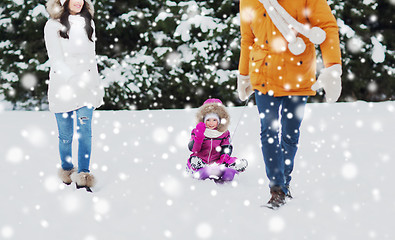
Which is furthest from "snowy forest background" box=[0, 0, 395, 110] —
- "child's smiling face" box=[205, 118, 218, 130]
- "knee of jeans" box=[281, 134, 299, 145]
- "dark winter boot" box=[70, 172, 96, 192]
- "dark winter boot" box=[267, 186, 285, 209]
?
"dark winter boot" box=[267, 186, 285, 209]

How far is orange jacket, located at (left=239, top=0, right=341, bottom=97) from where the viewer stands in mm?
2771

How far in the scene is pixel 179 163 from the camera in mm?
4254

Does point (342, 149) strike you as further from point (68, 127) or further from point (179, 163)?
point (68, 127)

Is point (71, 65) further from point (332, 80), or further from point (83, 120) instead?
point (332, 80)

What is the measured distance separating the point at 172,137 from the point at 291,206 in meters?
2.70

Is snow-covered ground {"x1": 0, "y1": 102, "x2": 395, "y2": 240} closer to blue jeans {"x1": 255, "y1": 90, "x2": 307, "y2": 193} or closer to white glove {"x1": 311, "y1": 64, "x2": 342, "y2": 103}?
blue jeans {"x1": 255, "y1": 90, "x2": 307, "y2": 193}

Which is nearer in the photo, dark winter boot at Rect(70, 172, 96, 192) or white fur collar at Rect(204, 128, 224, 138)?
dark winter boot at Rect(70, 172, 96, 192)

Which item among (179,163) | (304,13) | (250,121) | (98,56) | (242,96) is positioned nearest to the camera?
(304,13)

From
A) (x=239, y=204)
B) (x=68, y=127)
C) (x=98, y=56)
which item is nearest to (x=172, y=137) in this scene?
(x=68, y=127)

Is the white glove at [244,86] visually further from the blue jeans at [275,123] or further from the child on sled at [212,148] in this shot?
the child on sled at [212,148]

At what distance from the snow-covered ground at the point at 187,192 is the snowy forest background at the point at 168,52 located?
111 inches

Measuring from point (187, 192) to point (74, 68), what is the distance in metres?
1.37

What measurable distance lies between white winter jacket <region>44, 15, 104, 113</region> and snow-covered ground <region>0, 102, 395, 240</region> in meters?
0.74

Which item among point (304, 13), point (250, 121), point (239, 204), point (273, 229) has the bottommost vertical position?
point (250, 121)
